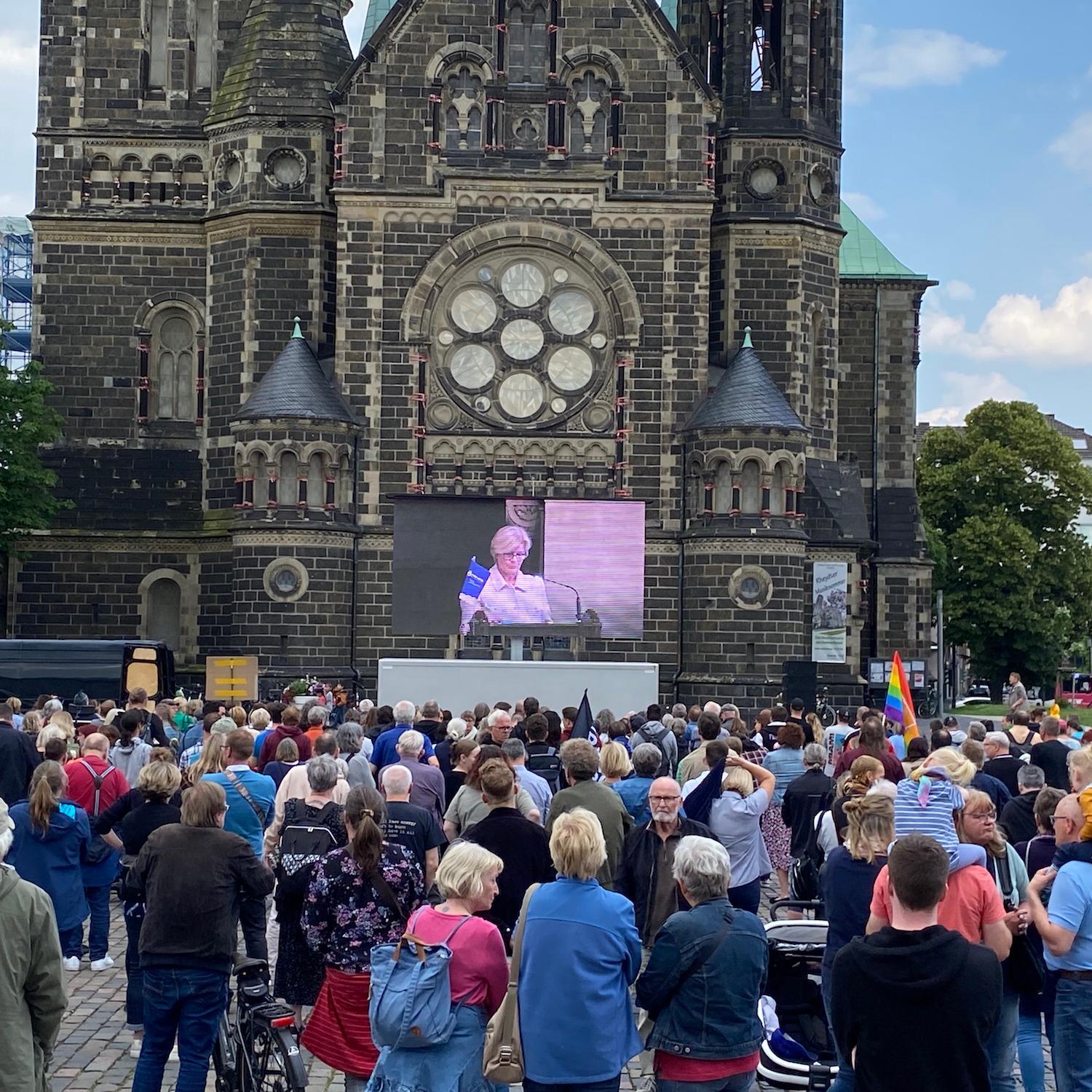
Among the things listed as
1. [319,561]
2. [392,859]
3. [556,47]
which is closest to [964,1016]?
[392,859]

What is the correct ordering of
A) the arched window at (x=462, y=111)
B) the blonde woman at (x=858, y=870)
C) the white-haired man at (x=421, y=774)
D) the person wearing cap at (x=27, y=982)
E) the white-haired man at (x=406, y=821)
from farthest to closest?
the arched window at (x=462, y=111)
the white-haired man at (x=421, y=774)
the white-haired man at (x=406, y=821)
the blonde woman at (x=858, y=870)
the person wearing cap at (x=27, y=982)

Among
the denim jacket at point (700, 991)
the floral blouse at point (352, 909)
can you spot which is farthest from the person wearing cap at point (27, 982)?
the denim jacket at point (700, 991)

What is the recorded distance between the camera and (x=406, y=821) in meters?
12.2

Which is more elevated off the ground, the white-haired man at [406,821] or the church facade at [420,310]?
the church facade at [420,310]

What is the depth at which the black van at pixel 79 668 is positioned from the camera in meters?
36.6

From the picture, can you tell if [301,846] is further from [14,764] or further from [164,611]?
[164,611]

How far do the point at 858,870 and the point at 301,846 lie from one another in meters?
3.31

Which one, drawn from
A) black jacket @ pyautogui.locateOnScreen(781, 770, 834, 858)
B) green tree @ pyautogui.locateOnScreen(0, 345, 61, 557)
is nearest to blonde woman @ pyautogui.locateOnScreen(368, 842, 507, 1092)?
black jacket @ pyautogui.locateOnScreen(781, 770, 834, 858)

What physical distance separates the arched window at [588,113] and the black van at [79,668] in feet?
44.5

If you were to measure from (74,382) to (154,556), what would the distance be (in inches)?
166

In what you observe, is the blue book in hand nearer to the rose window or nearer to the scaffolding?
the rose window

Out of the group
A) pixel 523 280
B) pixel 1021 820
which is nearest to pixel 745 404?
pixel 523 280

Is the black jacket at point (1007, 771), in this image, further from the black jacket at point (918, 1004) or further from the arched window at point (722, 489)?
the arched window at point (722, 489)

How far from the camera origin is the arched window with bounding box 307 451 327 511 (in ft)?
132
